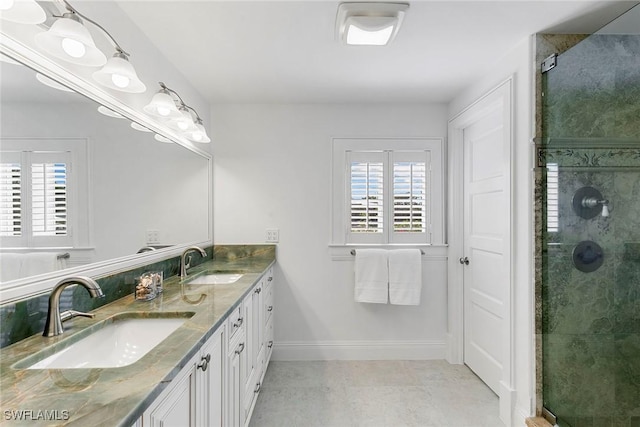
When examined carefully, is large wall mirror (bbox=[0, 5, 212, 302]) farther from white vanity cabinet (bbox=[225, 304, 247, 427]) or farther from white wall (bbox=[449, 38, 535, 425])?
white wall (bbox=[449, 38, 535, 425])

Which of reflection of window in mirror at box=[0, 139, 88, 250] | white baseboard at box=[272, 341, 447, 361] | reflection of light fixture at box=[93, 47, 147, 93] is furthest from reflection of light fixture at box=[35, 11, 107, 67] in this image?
white baseboard at box=[272, 341, 447, 361]

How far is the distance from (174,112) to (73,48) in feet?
2.39

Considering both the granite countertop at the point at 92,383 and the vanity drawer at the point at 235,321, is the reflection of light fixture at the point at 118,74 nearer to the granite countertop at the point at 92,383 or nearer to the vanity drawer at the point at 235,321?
the granite countertop at the point at 92,383

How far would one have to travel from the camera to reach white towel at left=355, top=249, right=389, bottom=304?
2850 mm

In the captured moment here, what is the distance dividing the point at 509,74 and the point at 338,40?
3.64ft

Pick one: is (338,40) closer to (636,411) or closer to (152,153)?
(152,153)

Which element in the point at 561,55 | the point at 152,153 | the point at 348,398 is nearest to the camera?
the point at 561,55

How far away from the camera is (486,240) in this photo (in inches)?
97.3

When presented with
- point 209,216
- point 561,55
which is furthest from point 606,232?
point 209,216

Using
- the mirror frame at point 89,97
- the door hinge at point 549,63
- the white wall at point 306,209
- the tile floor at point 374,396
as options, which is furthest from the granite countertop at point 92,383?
the door hinge at point 549,63

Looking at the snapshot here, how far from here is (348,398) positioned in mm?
2330

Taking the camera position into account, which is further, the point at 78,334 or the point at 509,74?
the point at 509,74

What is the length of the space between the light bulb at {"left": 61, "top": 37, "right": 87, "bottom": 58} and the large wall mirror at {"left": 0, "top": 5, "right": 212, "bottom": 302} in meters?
0.13

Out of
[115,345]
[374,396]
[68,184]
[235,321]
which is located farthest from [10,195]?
[374,396]
